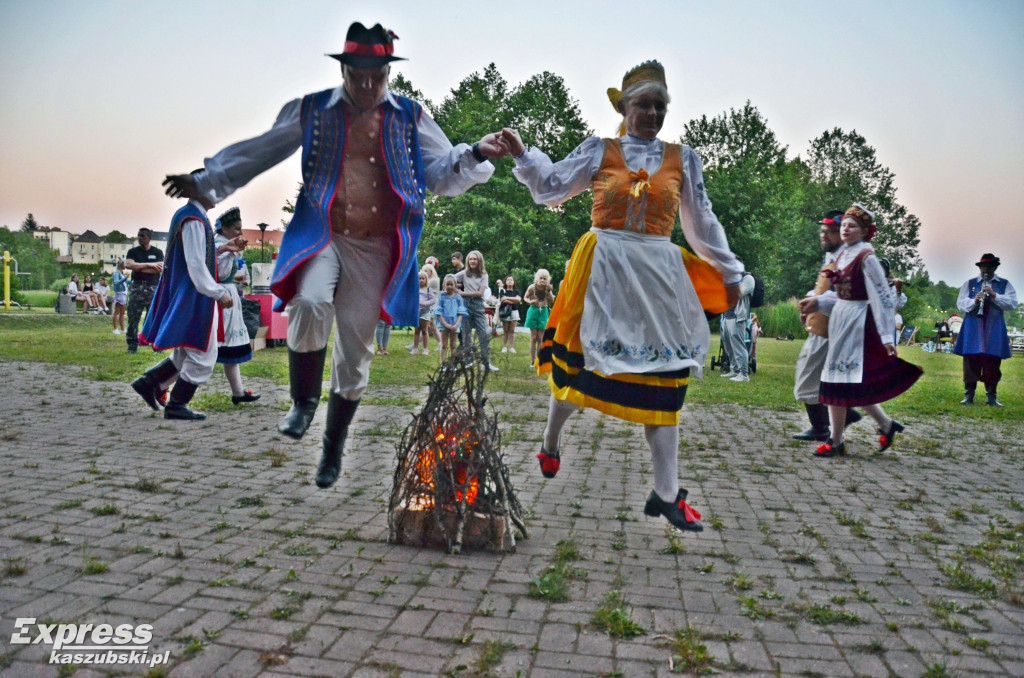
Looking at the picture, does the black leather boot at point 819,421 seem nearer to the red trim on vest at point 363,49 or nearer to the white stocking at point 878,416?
the white stocking at point 878,416

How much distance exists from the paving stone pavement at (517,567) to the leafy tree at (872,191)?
67.6m

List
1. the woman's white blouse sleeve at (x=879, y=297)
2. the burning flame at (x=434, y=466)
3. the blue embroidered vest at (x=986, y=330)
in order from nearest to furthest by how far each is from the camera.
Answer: the burning flame at (x=434, y=466), the woman's white blouse sleeve at (x=879, y=297), the blue embroidered vest at (x=986, y=330)

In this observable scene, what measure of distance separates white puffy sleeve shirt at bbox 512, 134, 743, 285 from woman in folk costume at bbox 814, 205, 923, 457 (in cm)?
317

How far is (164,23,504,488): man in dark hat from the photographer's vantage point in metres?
3.71

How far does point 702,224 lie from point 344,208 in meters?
1.91

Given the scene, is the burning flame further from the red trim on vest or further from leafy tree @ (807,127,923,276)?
leafy tree @ (807,127,923,276)

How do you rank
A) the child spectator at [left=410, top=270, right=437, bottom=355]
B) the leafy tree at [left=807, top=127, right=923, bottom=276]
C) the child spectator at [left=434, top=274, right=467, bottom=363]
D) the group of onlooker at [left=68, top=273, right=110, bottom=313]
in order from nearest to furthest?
the child spectator at [left=434, top=274, right=467, bottom=363] → the child spectator at [left=410, top=270, right=437, bottom=355] → the group of onlooker at [left=68, top=273, right=110, bottom=313] → the leafy tree at [left=807, top=127, right=923, bottom=276]

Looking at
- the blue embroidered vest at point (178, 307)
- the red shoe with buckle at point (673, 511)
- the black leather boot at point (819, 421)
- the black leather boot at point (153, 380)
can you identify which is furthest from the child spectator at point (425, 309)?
the red shoe with buckle at point (673, 511)

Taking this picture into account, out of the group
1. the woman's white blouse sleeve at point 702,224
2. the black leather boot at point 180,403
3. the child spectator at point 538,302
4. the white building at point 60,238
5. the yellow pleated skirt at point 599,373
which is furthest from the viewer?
the white building at point 60,238

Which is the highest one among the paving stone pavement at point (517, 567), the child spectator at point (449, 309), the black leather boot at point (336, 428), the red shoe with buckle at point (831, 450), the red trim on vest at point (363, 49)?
the red trim on vest at point (363, 49)

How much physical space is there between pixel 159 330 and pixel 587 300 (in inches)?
194

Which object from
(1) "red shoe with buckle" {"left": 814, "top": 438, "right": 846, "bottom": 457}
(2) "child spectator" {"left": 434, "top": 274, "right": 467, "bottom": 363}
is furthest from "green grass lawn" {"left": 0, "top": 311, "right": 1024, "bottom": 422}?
(1) "red shoe with buckle" {"left": 814, "top": 438, "right": 846, "bottom": 457}

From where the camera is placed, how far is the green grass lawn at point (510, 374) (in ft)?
38.6

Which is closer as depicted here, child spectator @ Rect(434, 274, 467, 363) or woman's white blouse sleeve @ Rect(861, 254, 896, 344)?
woman's white blouse sleeve @ Rect(861, 254, 896, 344)
